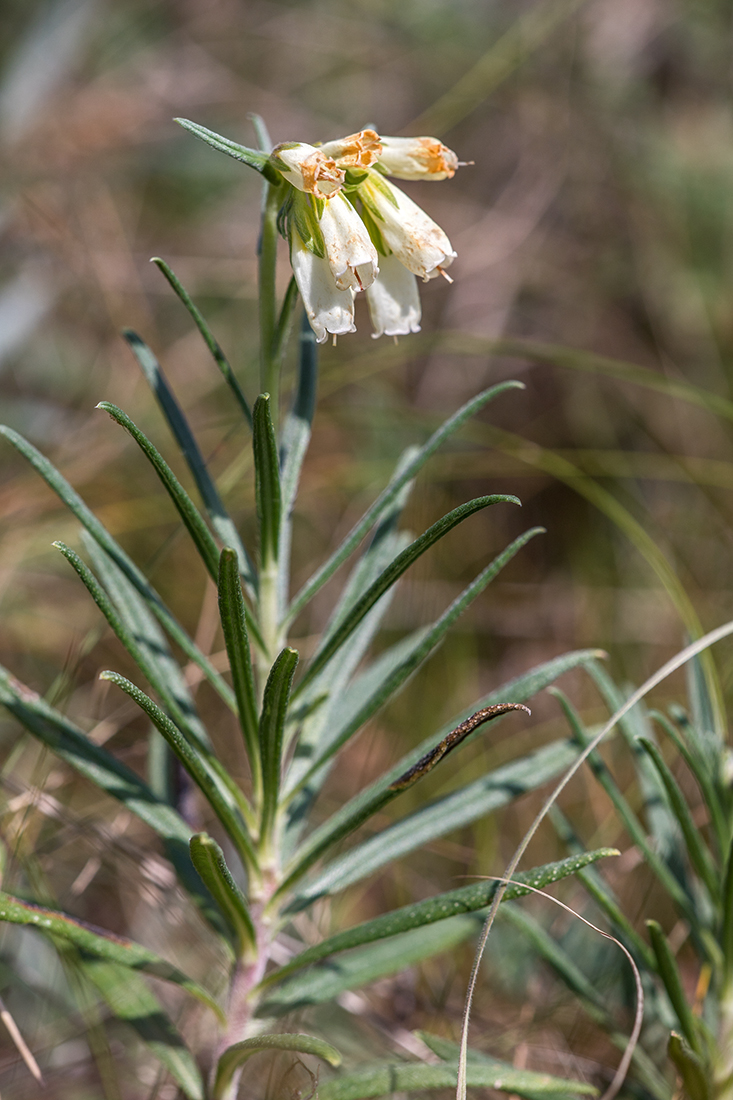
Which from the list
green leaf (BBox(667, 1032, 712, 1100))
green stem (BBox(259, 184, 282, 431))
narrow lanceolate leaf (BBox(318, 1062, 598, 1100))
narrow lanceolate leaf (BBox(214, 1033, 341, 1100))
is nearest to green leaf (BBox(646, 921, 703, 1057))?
green leaf (BBox(667, 1032, 712, 1100))

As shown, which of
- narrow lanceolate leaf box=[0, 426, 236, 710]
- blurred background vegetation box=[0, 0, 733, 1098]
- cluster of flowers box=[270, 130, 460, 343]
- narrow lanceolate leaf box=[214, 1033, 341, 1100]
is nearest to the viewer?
narrow lanceolate leaf box=[214, 1033, 341, 1100]

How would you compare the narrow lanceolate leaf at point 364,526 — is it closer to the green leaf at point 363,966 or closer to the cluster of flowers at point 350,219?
the cluster of flowers at point 350,219

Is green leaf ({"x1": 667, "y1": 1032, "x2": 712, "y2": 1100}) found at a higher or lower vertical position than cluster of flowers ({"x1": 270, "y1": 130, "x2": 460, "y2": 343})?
lower

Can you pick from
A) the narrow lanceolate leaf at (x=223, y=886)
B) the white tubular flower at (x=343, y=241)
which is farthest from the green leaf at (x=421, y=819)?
the white tubular flower at (x=343, y=241)

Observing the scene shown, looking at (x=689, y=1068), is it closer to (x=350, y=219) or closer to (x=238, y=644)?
(x=238, y=644)

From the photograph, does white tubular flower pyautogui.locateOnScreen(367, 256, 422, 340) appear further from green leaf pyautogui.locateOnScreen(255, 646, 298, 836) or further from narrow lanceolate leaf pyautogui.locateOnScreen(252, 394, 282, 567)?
green leaf pyautogui.locateOnScreen(255, 646, 298, 836)
